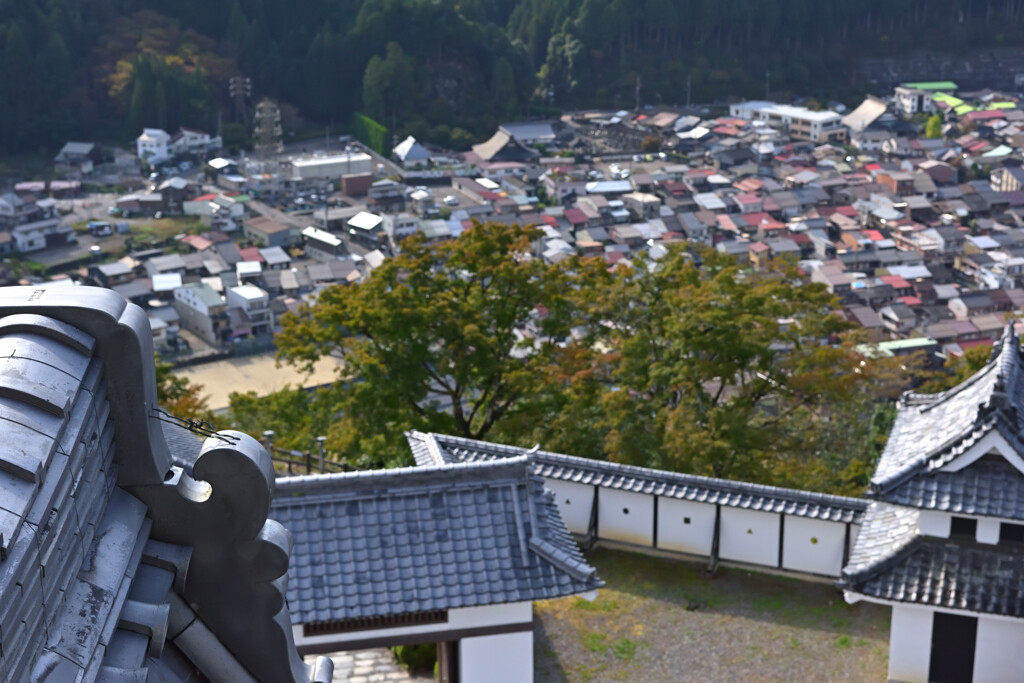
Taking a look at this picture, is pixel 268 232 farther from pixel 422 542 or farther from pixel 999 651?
pixel 999 651

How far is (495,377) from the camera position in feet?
51.7

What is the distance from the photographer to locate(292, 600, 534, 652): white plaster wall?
827 cm

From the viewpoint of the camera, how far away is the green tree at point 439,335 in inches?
601

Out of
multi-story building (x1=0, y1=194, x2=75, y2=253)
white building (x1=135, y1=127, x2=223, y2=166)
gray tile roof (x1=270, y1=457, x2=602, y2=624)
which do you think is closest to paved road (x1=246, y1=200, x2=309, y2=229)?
multi-story building (x1=0, y1=194, x2=75, y2=253)

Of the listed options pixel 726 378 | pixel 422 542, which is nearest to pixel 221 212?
pixel 726 378

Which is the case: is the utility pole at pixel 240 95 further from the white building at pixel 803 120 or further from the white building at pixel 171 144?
the white building at pixel 803 120

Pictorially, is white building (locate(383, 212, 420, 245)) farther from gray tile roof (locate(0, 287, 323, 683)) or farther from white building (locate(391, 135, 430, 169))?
gray tile roof (locate(0, 287, 323, 683))

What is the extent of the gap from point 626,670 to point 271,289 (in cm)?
3836

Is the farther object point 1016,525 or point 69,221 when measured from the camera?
point 69,221

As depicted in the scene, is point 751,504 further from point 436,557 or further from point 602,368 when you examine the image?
point 602,368

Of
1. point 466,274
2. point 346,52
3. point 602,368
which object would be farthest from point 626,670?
point 346,52

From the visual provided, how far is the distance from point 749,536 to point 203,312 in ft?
115

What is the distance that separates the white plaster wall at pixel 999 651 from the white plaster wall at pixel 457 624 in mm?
3527

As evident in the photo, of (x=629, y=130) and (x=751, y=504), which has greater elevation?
(x=751, y=504)
